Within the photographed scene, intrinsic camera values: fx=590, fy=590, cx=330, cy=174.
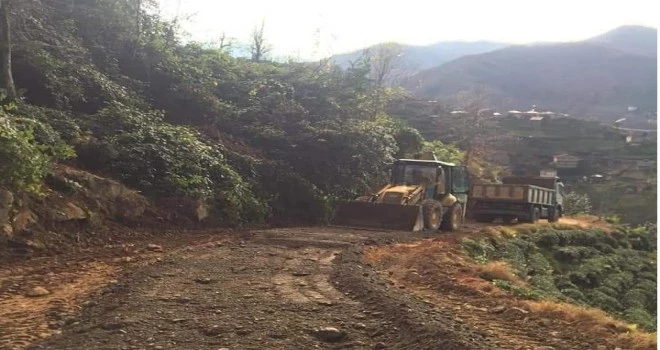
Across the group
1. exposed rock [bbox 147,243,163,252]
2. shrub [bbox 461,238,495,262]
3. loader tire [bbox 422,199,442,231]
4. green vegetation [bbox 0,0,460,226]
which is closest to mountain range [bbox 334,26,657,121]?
green vegetation [bbox 0,0,460,226]

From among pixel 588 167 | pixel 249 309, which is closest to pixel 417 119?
pixel 588 167

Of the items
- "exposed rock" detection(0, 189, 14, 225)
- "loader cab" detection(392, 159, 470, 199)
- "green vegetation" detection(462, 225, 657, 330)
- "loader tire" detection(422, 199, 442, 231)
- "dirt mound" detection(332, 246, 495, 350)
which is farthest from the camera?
"loader cab" detection(392, 159, 470, 199)

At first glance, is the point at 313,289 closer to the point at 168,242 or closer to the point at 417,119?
the point at 168,242

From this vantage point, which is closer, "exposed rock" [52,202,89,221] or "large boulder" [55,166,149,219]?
"exposed rock" [52,202,89,221]

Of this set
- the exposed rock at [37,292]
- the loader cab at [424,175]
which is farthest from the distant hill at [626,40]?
the exposed rock at [37,292]

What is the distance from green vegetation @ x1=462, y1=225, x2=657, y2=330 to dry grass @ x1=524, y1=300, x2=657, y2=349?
190 centimetres

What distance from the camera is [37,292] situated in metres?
6.79

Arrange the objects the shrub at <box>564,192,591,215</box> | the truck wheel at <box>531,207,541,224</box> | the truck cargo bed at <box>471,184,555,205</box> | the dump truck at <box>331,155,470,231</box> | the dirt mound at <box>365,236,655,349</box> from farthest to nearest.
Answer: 1. the shrub at <box>564,192,591,215</box>
2. the truck wheel at <box>531,207,541,224</box>
3. the truck cargo bed at <box>471,184,555,205</box>
4. the dump truck at <box>331,155,470,231</box>
5. the dirt mound at <box>365,236,655,349</box>

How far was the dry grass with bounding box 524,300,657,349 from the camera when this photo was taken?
18.1 ft

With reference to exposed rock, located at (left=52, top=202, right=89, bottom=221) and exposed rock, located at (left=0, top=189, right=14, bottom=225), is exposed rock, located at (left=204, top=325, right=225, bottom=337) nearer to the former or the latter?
exposed rock, located at (left=0, top=189, right=14, bottom=225)

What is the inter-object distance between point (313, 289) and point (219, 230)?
7.04 metres

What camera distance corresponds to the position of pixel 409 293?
740cm

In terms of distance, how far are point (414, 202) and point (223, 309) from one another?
10.8 metres

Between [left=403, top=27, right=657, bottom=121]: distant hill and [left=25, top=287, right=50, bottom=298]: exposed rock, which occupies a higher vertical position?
[left=403, top=27, right=657, bottom=121]: distant hill
